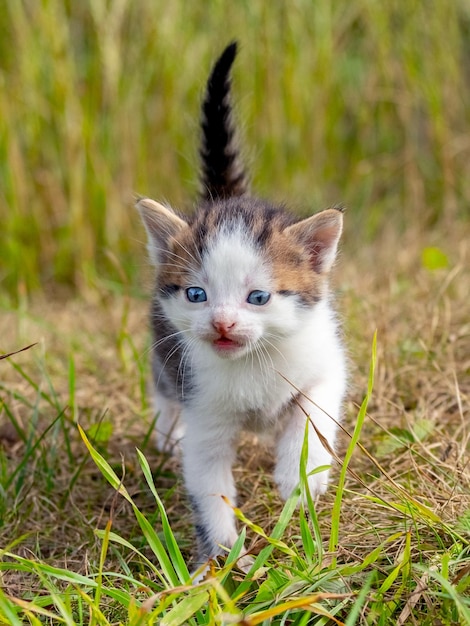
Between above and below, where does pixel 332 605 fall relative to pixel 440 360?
below

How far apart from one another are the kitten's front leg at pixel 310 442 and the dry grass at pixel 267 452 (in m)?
0.10

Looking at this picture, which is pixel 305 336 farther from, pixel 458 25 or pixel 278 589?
pixel 458 25

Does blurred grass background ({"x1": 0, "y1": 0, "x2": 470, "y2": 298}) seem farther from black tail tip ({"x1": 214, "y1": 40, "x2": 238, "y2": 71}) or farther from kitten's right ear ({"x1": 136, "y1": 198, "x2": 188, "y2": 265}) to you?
kitten's right ear ({"x1": 136, "y1": 198, "x2": 188, "y2": 265})

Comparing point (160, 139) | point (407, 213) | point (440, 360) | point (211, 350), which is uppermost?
point (160, 139)

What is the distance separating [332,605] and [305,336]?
829 mm

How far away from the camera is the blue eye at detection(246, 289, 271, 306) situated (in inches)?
89.4

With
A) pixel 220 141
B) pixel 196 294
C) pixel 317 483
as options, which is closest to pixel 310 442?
pixel 317 483

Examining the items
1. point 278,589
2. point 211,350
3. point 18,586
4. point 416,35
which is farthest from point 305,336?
point 416,35

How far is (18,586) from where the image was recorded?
2.24m

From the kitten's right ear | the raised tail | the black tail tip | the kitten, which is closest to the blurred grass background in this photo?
the raised tail

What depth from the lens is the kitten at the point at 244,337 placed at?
2.28m

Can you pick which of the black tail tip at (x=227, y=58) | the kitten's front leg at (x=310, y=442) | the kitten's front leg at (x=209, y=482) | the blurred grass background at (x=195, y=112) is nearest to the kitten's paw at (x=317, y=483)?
the kitten's front leg at (x=310, y=442)

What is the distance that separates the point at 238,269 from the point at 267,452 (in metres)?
1.01

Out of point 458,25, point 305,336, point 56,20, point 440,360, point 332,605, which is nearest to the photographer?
point 332,605
